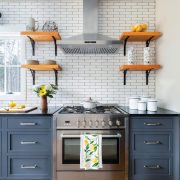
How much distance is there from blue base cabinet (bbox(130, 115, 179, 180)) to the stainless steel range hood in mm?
962

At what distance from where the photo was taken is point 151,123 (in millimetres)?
2578

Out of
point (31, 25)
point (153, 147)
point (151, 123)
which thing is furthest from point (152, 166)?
point (31, 25)

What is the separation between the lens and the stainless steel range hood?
278 centimetres

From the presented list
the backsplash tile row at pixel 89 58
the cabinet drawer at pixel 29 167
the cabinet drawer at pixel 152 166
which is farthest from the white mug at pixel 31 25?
the cabinet drawer at pixel 152 166

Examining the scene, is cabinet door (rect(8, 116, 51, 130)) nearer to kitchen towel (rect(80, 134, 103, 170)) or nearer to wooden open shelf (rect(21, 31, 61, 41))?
kitchen towel (rect(80, 134, 103, 170))

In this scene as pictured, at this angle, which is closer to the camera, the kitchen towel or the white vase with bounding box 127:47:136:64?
the kitchen towel

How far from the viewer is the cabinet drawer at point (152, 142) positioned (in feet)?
8.50

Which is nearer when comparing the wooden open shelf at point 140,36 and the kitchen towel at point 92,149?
the kitchen towel at point 92,149

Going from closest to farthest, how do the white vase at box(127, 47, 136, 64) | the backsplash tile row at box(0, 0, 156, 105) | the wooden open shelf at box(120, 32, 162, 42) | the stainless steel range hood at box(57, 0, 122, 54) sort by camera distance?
the stainless steel range hood at box(57, 0, 122, 54)
the wooden open shelf at box(120, 32, 162, 42)
the white vase at box(127, 47, 136, 64)
the backsplash tile row at box(0, 0, 156, 105)

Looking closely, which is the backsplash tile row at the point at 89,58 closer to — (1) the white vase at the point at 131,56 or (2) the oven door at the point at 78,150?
(1) the white vase at the point at 131,56

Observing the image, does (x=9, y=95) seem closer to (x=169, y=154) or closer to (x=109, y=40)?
(x=109, y=40)

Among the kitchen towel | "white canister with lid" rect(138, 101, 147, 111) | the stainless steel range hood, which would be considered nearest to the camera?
the kitchen towel

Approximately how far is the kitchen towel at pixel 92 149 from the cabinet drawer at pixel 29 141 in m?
0.40

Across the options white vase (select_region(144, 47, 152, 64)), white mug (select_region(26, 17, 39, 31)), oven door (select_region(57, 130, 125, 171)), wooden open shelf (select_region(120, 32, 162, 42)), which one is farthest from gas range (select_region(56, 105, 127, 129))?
white mug (select_region(26, 17, 39, 31))
